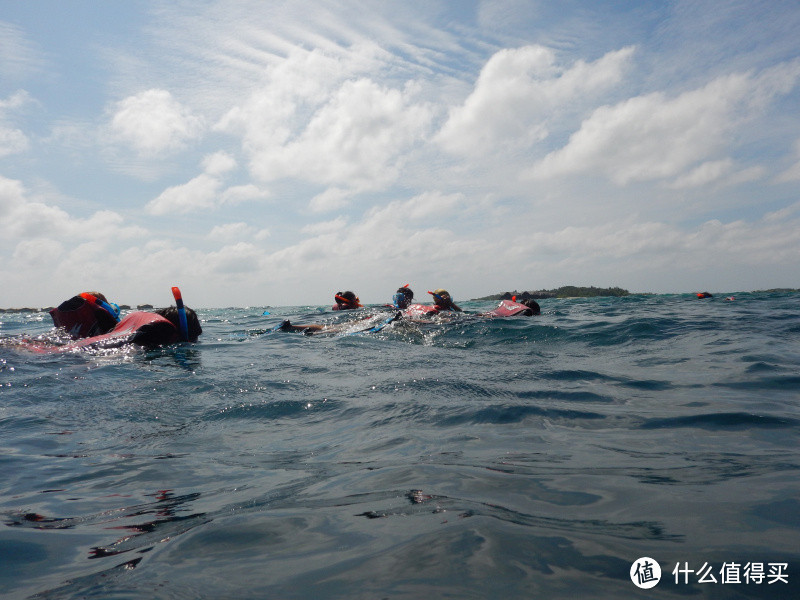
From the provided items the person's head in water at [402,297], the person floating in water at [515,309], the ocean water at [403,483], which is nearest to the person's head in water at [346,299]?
the person's head in water at [402,297]

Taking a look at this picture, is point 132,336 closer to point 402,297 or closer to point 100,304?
point 100,304

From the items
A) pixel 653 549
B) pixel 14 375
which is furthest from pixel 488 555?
pixel 14 375

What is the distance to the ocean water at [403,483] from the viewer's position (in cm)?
157

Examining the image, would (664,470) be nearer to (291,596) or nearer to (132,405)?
(291,596)

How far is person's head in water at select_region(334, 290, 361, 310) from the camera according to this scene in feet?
63.7

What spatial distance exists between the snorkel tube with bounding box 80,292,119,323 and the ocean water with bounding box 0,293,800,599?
105 inches

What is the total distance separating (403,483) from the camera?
8.02 ft

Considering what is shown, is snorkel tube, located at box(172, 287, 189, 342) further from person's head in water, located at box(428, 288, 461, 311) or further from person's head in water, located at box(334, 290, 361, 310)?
person's head in water, located at box(334, 290, 361, 310)

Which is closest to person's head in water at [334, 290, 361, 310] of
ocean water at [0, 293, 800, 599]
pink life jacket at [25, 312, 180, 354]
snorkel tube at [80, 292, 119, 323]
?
snorkel tube at [80, 292, 119, 323]

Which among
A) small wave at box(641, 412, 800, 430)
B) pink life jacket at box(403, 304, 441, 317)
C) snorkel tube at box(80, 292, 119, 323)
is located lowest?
small wave at box(641, 412, 800, 430)

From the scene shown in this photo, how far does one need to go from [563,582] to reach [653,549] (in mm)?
425

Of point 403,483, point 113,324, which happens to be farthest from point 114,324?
point 403,483

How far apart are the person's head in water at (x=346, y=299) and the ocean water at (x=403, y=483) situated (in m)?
13.4

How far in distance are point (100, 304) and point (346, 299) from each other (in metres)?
11.4
